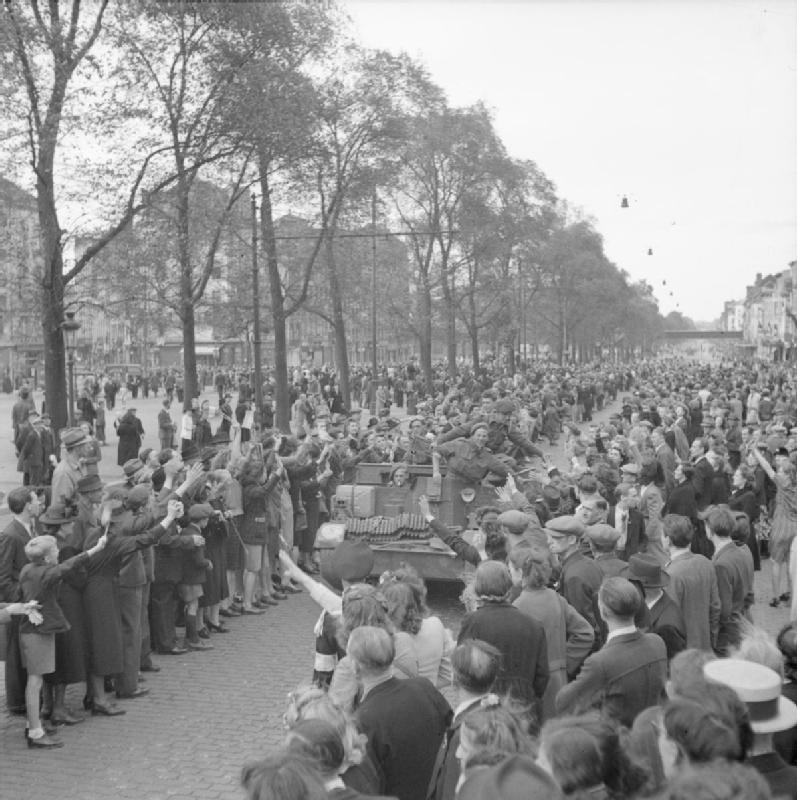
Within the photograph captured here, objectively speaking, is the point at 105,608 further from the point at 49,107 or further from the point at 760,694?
the point at 49,107

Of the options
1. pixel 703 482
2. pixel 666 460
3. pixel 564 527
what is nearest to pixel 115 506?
pixel 564 527

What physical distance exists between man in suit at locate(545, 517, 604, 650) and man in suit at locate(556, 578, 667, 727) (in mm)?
1508

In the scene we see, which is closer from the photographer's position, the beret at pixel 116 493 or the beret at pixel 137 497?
the beret at pixel 116 493

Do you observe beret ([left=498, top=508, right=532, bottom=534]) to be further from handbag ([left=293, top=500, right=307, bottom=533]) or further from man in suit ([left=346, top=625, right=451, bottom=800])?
handbag ([left=293, top=500, right=307, bottom=533])

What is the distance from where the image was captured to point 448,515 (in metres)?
12.7

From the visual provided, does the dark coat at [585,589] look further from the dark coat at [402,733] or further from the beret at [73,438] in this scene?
the beret at [73,438]

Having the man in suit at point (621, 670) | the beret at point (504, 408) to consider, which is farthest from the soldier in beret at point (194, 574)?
the man in suit at point (621, 670)

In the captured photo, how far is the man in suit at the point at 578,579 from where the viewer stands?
7.24 meters

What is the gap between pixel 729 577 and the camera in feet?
25.4

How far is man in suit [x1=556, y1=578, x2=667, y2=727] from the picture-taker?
17.4 feet

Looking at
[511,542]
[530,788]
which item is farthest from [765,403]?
[530,788]

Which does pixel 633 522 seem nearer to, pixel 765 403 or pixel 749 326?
pixel 765 403

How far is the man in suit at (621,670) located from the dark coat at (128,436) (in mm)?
19984

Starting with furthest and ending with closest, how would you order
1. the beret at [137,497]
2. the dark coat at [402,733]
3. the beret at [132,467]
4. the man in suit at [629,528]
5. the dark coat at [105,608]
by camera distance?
1. the beret at [132,467]
2. the man in suit at [629,528]
3. the beret at [137,497]
4. the dark coat at [105,608]
5. the dark coat at [402,733]
